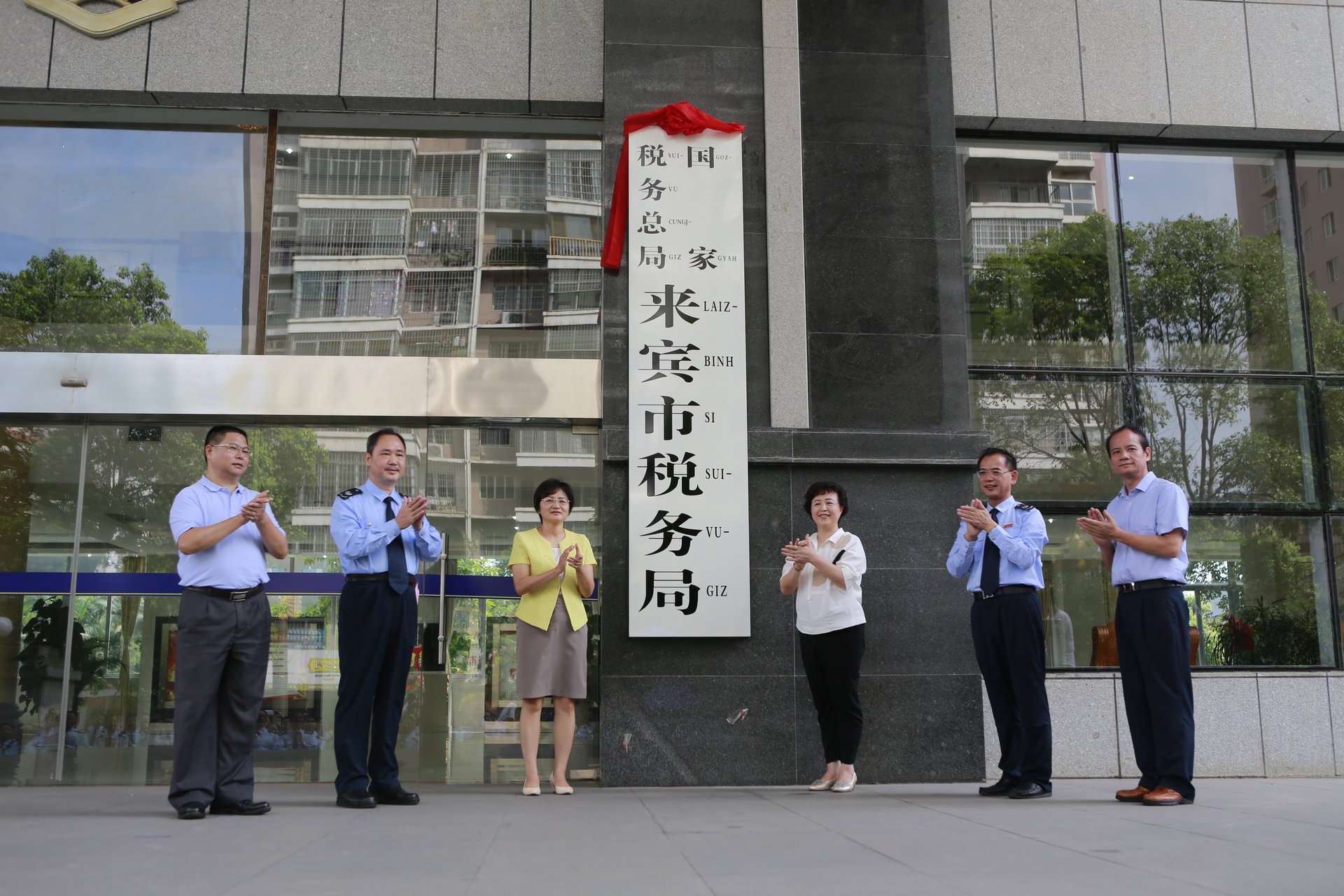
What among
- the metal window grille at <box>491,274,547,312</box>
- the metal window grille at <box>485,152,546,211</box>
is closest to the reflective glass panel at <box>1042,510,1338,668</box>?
the metal window grille at <box>491,274,547,312</box>

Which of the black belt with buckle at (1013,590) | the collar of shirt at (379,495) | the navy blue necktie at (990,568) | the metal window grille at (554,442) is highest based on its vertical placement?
the metal window grille at (554,442)

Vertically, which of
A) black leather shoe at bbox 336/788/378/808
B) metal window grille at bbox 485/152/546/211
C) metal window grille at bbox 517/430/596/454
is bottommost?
black leather shoe at bbox 336/788/378/808

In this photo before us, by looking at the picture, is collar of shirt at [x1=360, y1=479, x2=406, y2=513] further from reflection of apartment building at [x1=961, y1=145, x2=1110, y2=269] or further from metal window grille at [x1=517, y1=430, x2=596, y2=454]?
reflection of apartment building at [x1=961, y1=145, x2=1110, y2=269]

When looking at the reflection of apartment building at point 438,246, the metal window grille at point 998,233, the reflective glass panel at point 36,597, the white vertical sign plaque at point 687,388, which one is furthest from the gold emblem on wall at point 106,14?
the metal window grille at point 998,233

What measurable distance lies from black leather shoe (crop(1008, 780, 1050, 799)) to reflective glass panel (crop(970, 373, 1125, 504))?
8.54 ft

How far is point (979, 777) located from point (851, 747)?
1219 millimetres

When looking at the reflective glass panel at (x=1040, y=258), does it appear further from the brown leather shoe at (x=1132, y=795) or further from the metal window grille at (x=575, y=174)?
the brown leather shoe at (x=1132, y=795)

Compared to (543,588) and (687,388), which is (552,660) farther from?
(687,388)

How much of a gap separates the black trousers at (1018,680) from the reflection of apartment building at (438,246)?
323cm

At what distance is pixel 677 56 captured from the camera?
24.8ft

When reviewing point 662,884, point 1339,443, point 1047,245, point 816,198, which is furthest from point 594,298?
point 1339,443

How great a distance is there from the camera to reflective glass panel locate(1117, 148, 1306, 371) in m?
8.31

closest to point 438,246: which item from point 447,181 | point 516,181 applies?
point 447,181

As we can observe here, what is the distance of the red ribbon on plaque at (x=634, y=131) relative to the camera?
734 centimetres
